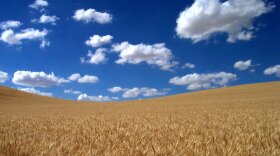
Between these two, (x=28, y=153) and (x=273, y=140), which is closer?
(x=28, y=153)

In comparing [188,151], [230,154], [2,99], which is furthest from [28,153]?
[2,99]

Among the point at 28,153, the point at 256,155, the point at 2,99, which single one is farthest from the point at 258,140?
the point at 2,99

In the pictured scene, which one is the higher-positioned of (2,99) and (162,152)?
(2,99)

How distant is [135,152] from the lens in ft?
12.4

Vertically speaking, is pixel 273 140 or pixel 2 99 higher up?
pixel 2 99

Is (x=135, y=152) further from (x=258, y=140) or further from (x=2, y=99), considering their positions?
(x=2, y=99)

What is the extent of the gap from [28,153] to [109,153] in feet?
2.98

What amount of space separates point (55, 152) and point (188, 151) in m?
1.53

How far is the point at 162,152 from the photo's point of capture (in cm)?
365

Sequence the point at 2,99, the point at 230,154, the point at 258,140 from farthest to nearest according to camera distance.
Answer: the point at 2,99 < the point at 258,140 < the point at 230,154

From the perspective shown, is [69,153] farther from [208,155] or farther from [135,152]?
[208,155]

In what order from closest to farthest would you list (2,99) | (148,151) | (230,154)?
(230,154)
(148,151)
(2,99)

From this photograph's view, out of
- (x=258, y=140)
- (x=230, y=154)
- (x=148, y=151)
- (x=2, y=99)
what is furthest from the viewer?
(x=2, y=99)

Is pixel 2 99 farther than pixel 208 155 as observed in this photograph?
Yes
